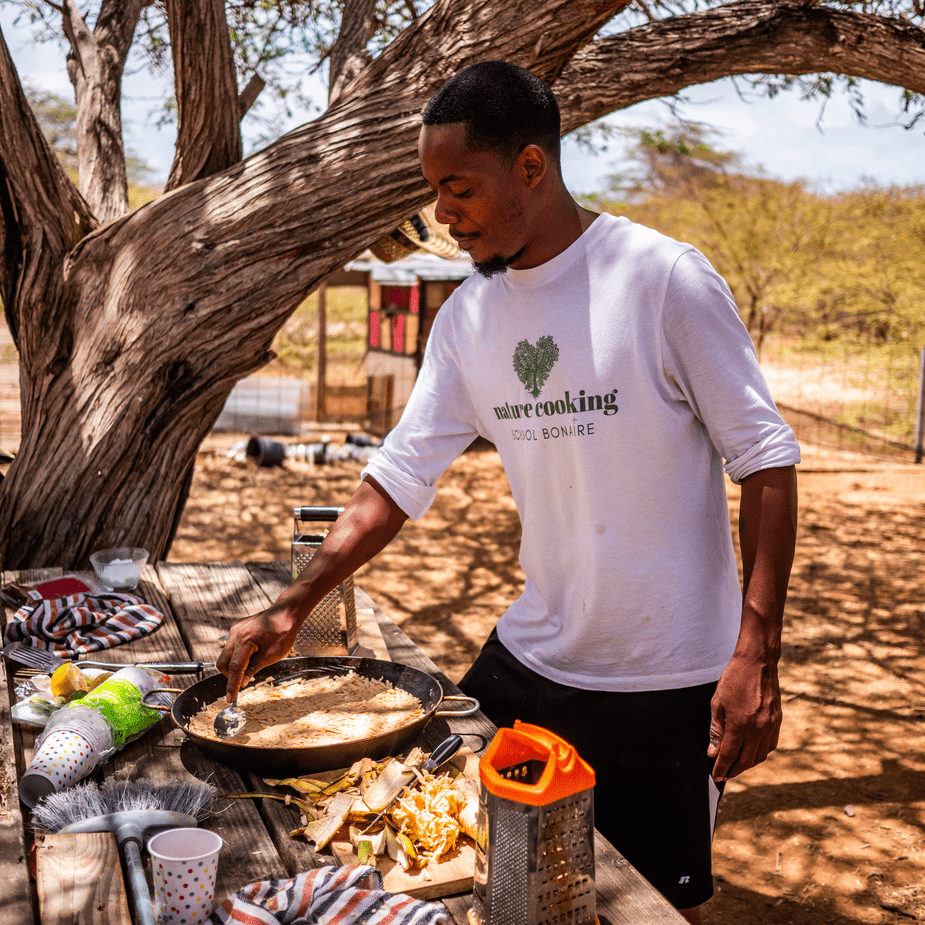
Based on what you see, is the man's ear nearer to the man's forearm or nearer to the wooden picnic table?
the man's forearm

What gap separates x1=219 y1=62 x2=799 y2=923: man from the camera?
169 cm

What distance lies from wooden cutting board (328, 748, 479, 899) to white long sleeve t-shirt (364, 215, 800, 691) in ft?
2.01

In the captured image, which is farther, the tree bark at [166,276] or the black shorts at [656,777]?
the tree bark at [166,276]

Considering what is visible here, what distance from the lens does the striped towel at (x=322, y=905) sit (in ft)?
3.94

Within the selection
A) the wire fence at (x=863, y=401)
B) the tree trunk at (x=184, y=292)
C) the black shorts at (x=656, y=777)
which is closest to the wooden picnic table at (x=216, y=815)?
the black shorts at (x=656, y=777)

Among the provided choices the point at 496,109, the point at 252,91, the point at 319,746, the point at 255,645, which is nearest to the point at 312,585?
the point at 255,645

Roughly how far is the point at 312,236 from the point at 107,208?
4.11 feet

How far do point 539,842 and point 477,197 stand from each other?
120cm

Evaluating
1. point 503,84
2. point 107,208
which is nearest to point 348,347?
point 107,208

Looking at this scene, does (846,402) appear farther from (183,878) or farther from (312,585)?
(183,878)

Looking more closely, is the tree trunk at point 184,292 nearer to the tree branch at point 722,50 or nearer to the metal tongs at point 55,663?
the tree branch at point 722,50

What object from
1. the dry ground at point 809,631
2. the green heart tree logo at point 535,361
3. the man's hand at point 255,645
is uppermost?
the green heart tree logo at point 535,361

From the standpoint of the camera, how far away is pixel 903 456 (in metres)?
11.4

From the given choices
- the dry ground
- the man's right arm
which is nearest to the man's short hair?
the man's right arm
